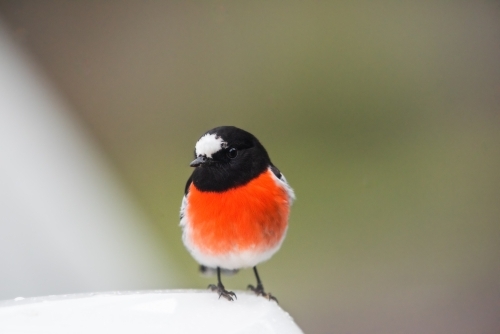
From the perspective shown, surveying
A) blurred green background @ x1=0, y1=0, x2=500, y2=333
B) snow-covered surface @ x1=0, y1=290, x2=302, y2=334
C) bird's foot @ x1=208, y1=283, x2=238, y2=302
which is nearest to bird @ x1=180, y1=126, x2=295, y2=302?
bird's foot @ x1=208, y1=283, x2=238, y2=302

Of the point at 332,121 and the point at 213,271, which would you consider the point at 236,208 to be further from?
the point at 332,121

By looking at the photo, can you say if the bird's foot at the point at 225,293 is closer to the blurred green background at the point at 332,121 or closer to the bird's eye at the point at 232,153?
the bird's eye at the point at 232,153

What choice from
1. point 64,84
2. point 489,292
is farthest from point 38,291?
point 489,292

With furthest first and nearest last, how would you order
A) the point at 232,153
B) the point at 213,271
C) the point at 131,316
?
1. the point at 213,271
2. the point at 232,153
3. the point at 131,316

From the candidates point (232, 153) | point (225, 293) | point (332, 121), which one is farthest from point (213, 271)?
point (332, 121)

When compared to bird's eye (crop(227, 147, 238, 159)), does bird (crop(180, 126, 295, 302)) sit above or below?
below

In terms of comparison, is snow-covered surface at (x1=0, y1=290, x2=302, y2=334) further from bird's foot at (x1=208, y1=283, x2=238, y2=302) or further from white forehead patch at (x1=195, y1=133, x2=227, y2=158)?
white forehead patch at (x1=195, y1=133, x2=227, y2=158)
